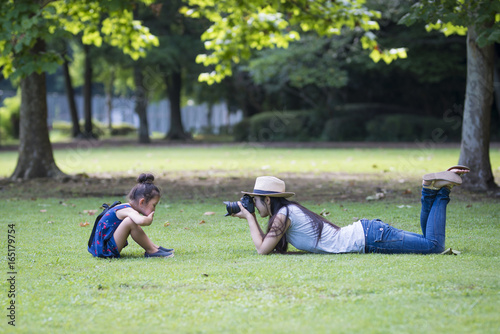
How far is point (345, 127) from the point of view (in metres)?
28.4

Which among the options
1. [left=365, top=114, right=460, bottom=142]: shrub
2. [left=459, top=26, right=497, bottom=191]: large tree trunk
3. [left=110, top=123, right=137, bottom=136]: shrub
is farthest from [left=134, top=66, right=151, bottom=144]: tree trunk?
[left=459, top=26, right=497, bottom=191]: large tree trunk

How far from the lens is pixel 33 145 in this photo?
41.7 feet

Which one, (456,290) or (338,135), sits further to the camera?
(338,135)

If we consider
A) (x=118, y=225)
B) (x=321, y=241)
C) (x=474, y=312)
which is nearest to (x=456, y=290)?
(x=474, y=312)

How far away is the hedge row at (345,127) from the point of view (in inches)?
1073

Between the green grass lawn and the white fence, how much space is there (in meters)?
43.8

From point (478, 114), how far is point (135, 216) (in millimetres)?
7114

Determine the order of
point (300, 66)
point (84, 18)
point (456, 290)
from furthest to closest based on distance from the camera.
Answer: point (300, 66), point (84, 18), point (456, 290)

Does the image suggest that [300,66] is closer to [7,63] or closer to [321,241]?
[7,63]

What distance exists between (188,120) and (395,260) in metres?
52.9

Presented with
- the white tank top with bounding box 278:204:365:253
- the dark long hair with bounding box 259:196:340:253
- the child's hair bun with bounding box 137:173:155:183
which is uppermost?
the child's hair bun with bounding box 137:173:155:183

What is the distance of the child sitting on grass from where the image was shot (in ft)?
17.7

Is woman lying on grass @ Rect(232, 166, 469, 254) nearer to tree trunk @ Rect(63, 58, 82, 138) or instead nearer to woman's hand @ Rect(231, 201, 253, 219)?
woman's hand @ Rect(231, 201, 253, 219)

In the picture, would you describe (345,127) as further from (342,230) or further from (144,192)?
(144,192)
